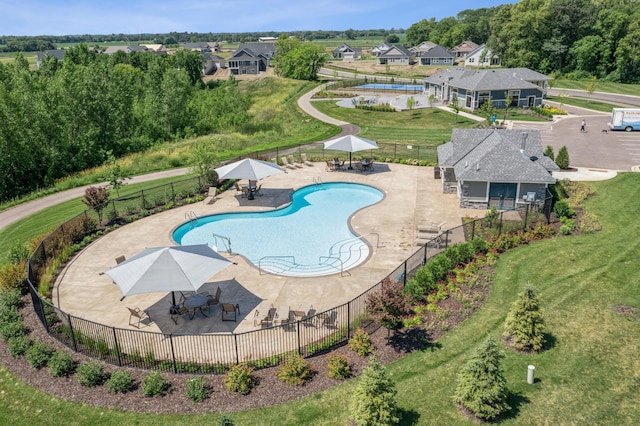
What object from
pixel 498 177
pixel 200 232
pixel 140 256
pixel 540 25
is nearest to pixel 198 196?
pixel 200 232

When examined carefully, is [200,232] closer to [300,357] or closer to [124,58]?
[300,357]

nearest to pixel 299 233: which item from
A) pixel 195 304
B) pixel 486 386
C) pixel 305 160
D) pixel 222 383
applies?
pixel 195 304

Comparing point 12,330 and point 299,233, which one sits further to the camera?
point 299,233

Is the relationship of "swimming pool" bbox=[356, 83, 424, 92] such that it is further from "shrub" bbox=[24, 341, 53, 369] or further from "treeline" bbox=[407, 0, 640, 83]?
"shrub" bbox=[24, 341, 53, 369]

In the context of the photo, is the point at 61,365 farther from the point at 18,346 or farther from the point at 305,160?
the point at 305,160

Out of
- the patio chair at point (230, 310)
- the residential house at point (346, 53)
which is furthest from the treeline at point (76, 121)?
the residential house at point (346, 53)
